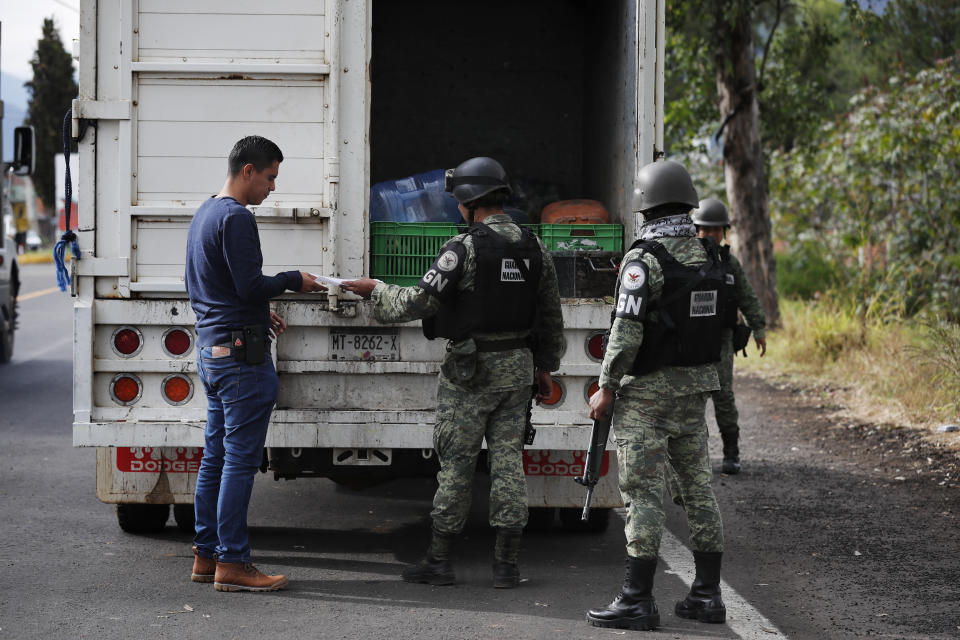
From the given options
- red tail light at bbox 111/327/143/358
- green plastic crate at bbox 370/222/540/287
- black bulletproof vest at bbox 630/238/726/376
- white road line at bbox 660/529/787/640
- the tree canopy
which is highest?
the tree canopy

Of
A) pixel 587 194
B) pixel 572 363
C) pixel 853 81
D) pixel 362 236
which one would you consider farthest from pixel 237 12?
pixel 853 81

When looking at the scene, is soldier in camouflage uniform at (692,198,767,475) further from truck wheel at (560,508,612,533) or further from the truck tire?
the truck tire

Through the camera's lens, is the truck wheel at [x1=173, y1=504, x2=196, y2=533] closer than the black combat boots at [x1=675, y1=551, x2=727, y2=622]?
No

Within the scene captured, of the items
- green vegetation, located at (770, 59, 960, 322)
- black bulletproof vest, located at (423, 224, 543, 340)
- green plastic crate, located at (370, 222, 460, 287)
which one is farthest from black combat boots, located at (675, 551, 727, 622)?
green vegetation, located at (770, 59, 960, 322)

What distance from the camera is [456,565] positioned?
614cm

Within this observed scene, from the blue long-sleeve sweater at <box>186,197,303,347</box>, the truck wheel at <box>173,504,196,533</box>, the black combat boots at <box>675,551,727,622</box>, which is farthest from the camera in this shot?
the truck wheel at <box>173,504,196,533</box>

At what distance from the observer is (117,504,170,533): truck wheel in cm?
656

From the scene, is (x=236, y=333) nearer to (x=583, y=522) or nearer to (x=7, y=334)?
(x=583, y=522)

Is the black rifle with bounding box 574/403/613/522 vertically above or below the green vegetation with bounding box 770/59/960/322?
below

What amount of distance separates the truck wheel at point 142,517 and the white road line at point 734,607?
262 cm

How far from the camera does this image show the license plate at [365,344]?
593 centimetres

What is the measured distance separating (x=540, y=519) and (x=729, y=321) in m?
2.02

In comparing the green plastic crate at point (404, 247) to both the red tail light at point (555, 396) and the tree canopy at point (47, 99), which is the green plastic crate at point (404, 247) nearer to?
the red tail light at point (555, 396)

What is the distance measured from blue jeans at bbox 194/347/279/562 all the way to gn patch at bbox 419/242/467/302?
780mm
